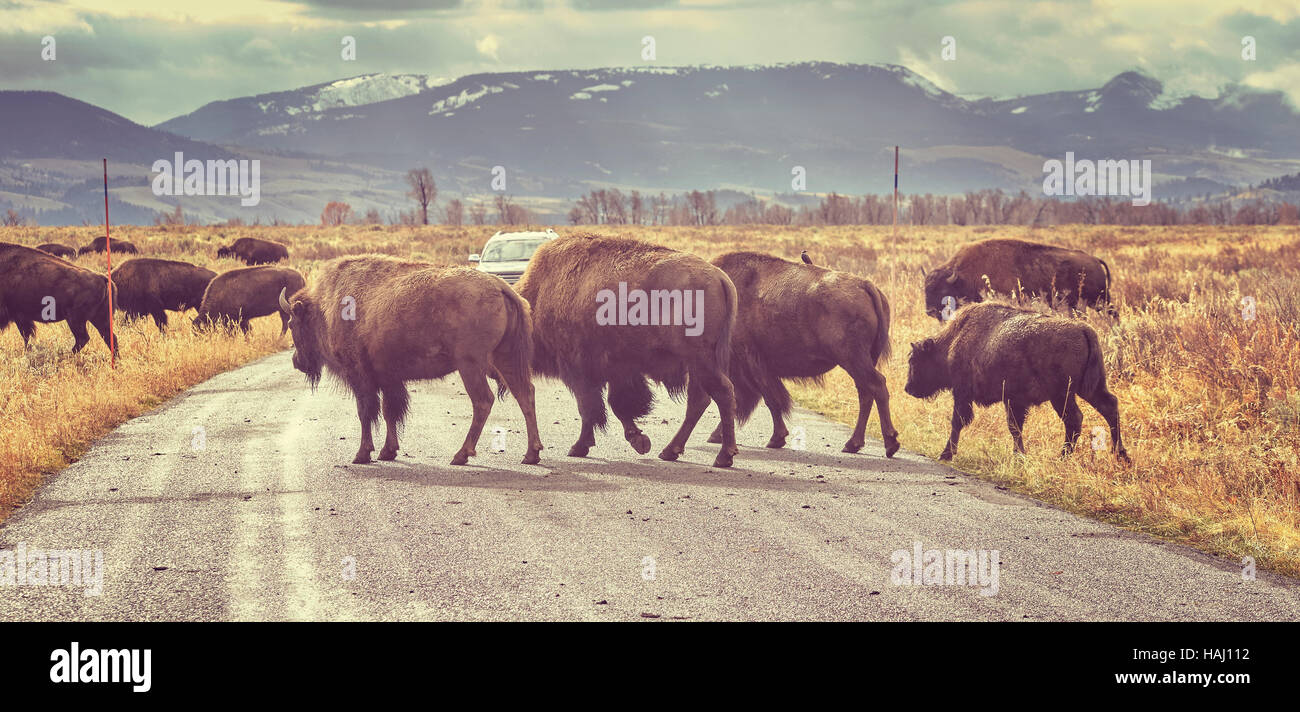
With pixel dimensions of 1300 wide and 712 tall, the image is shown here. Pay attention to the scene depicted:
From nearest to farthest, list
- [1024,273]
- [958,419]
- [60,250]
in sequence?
[958,419]
[1024,273]
[60,250]

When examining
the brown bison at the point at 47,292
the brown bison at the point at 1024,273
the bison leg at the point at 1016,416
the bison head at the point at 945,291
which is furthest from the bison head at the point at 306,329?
the bison head at the point at 945,291

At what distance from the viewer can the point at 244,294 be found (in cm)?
2142

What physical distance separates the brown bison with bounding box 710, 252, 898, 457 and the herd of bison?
13mm

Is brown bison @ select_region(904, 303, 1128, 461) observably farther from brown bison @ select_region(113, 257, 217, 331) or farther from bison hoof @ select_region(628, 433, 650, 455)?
brown bison @ select_region(113, 257, 217, 331)

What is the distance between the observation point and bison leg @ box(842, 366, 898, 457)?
10.4m

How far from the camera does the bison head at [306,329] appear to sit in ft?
36.2

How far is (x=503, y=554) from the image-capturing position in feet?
22.8

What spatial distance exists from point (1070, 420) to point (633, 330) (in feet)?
12.4

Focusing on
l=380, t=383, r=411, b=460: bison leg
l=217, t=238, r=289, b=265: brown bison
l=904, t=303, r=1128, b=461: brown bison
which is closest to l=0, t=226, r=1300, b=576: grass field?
l=904, t=303, r=1128, b=461: brown bison

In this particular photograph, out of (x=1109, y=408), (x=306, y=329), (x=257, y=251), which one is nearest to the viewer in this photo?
(x=1109, y=408)

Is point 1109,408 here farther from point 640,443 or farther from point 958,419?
point 640,443

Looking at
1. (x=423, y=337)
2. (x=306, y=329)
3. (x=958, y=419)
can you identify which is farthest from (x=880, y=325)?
(x=306, y=329)

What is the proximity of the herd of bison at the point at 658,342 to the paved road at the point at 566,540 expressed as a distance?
22.4 inches

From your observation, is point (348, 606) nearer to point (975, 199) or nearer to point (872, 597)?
point (872, 597)
